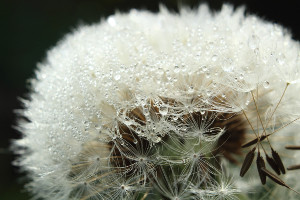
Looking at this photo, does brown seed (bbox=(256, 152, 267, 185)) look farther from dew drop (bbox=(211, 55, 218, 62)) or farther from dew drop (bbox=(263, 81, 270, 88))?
dew drop (bbox=(211, 55, 218, 62))

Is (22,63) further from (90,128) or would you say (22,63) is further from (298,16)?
(298,16)

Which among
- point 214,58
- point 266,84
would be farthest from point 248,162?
point 214,58

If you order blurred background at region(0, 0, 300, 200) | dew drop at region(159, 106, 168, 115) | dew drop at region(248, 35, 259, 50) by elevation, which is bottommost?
dew drop at region(159, 106, 168, 115)

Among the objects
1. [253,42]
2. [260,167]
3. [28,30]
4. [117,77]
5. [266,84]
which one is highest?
[28,30]

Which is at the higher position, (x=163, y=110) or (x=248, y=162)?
(x=163, y=110)

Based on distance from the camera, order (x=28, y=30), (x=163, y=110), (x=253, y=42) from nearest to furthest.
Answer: (x=163, y=110) < (x=253, y=42) < (x=28, y=30)

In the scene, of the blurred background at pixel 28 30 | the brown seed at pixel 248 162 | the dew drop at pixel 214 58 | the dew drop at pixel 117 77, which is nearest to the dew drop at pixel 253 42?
the dew drop at pixel 214 58

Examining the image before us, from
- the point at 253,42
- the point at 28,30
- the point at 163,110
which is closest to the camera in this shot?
the point at 163,110

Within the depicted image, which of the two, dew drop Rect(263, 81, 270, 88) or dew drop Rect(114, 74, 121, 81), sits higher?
dew drop Rect(114, 74, 121, 81)

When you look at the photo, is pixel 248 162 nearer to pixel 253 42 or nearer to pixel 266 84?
pixel 266 84

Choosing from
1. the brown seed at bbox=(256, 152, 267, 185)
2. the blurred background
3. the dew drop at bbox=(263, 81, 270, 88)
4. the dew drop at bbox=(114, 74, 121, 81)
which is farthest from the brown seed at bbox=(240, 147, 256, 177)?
the blurred background

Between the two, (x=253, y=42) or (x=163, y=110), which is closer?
(x=163, y=110)

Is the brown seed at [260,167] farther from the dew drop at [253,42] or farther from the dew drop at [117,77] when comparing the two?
the dew drop at [117,77]
